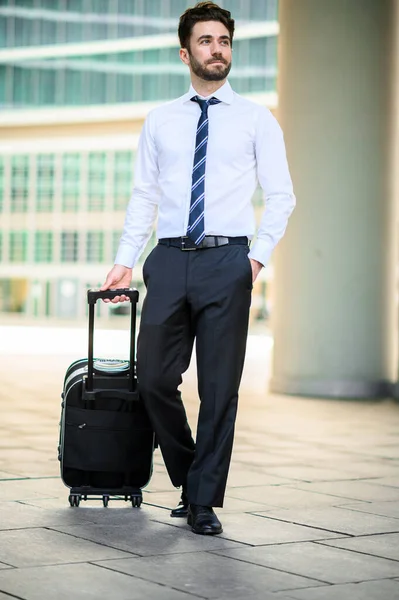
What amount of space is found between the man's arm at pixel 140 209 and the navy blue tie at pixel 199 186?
25 cm

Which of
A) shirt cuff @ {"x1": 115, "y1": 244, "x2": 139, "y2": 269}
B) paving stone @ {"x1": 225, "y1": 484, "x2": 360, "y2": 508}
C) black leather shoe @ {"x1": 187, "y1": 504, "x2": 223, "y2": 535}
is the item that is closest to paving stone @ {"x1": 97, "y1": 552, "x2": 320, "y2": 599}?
black leather shoe @ {"x1": 187, "y1": 504, "x2": 223, "y2": 535}

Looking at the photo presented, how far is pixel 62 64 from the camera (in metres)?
76.6

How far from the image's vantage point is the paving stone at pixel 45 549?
13.9 ft

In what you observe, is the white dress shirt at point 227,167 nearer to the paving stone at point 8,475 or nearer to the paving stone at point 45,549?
the paving stone at point 45,549

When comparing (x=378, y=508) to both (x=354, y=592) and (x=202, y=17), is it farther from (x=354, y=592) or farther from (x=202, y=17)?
(x=202, y=17)

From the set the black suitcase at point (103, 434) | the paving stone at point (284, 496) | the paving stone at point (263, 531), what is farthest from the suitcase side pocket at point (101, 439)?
the paving stone at point (284, 496)

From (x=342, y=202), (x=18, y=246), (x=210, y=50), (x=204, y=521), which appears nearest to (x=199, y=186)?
(x=210, y=50)

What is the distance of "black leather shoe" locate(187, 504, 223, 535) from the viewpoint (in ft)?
15.9

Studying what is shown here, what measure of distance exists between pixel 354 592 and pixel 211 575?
494mm

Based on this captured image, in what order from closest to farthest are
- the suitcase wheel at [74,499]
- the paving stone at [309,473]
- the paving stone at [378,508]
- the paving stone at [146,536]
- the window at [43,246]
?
the paving stone at [146,536]
the suitcase wheel at [74,499]
the paving stone at [378,508]
the paving stone at [309,473]
the window at [43,246]

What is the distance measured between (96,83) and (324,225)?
2540 inches

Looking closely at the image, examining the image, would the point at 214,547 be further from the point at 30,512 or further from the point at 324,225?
the point at 324,225

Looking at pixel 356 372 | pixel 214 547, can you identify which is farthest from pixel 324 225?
pixel 214 547

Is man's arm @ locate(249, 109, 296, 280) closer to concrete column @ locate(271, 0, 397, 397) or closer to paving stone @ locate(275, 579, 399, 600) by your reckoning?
paving stone @ locate(275, 579, 399, 600)
